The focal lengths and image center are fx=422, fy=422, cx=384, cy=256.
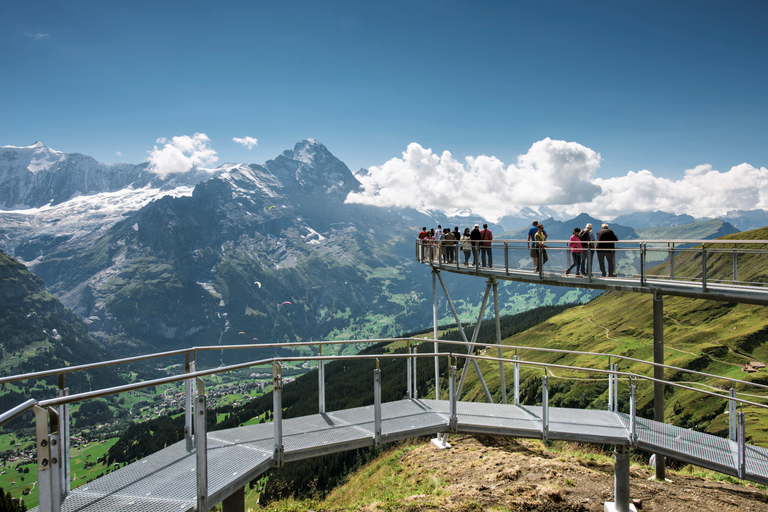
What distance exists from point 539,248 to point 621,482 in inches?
428

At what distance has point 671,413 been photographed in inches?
1690

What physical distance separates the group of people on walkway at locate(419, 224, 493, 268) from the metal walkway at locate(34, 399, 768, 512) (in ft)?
40.1

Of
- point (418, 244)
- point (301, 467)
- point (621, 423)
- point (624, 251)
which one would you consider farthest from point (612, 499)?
point (301, 467)

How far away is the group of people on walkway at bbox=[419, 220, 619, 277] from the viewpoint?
19344 mm

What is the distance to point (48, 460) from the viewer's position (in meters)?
4.84

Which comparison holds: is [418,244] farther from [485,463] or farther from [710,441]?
[710,441]

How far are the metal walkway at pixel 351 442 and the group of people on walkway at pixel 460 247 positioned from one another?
12.2 metres

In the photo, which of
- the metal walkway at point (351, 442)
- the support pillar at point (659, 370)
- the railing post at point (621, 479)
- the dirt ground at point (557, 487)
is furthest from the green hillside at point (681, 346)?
the dirt ground at point (557, 487)

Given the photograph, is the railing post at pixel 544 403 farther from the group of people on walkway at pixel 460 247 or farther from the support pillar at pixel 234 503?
the group of people on walkway at pixel 460 247

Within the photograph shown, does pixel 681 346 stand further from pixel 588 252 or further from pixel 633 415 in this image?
pixel 633 415

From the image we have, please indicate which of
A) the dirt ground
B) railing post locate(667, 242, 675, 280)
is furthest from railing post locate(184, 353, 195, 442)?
railing post locate(667, 242, 675, 280)

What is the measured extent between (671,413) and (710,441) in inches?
1498

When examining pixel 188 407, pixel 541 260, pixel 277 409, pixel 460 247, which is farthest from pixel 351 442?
pixel 460 247

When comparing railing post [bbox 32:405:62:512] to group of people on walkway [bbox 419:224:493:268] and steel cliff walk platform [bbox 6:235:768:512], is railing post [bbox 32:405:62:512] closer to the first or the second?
steel cliff walk platform [bbox 6:235:768:512]
